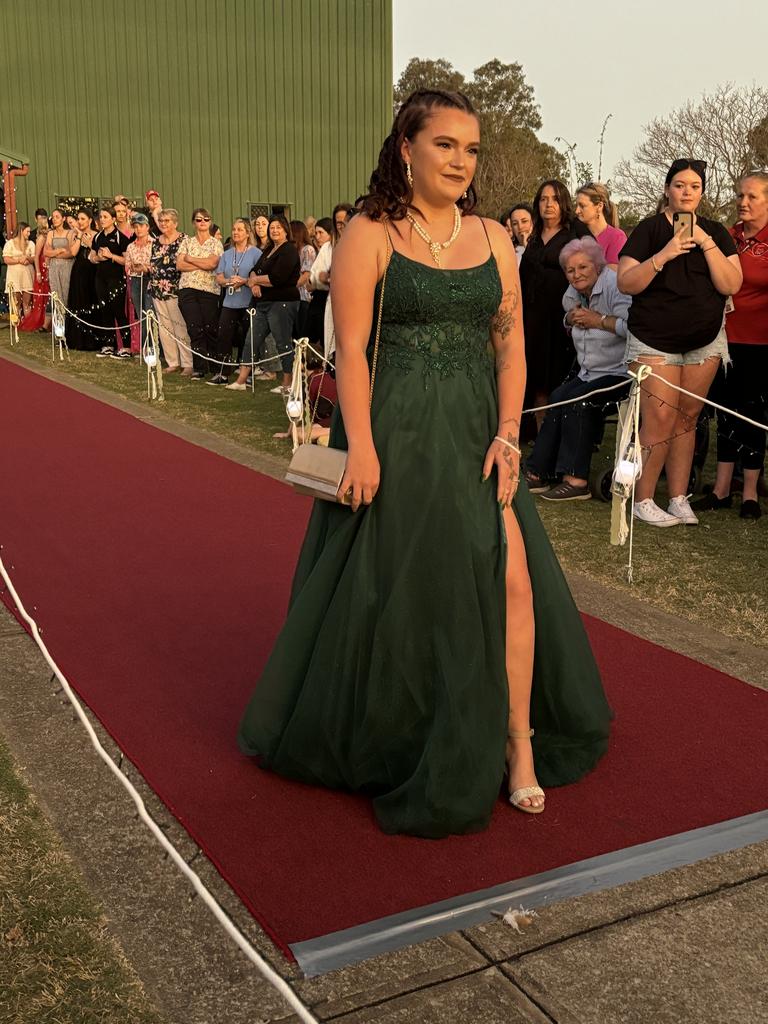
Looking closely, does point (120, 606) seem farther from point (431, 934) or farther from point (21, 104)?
point (21, 104)

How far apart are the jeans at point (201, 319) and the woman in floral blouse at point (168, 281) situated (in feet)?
0.72

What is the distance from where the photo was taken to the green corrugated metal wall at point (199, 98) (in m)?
29.0

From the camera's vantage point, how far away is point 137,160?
3023cm

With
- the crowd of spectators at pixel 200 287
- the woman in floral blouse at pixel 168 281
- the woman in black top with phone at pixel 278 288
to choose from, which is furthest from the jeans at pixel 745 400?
the woman in floral blouse at pixel 168 281

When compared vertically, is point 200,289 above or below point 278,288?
below

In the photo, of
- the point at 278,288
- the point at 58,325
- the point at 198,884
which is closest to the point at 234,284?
the point at 278,288

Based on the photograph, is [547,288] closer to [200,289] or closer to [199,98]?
[200,289]

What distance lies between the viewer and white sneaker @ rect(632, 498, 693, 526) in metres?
7.20

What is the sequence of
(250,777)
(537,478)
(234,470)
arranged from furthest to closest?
(234,470) → (537,478) → (250,777)

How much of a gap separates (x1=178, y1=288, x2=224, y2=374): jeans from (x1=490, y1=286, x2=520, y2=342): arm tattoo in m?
11.2

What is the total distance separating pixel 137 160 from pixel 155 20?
3.62 m

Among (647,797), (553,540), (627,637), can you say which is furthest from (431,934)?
(553,540)

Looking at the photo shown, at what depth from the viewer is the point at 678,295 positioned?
6949 mm

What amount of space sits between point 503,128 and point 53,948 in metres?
61.3
